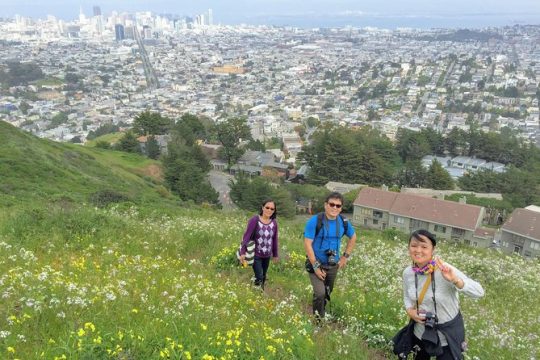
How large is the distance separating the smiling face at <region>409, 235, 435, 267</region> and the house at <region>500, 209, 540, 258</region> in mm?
26164

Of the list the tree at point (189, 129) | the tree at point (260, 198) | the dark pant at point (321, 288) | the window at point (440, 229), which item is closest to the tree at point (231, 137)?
the tree at point (189, 129)

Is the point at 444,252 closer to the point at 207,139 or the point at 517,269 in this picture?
the point at 517,269

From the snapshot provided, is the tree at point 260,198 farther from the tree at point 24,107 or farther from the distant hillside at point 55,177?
the tree at point 24,107

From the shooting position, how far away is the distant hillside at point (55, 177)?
1509cm

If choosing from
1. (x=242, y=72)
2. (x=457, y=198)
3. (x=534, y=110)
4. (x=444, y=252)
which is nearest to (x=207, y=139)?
(x=457, y=198)

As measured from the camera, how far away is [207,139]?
171 ft

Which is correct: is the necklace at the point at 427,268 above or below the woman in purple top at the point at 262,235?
above

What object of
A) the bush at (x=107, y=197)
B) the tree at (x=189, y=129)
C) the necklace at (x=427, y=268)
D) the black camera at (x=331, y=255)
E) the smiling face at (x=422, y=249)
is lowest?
the tree at (x=189, y=129)

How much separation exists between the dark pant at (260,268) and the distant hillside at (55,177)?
901 cm

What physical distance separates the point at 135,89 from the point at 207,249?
113 metres

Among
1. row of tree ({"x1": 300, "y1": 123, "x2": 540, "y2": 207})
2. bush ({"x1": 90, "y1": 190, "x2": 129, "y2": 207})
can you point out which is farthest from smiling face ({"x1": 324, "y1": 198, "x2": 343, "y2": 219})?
row of tree ({"x1": 300, "y1": 123, "x2": 540, "y2": 207})

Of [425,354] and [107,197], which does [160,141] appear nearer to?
[107,197]

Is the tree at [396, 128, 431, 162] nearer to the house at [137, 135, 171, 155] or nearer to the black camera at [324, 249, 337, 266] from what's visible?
the house at [137, 135, 171, 155]

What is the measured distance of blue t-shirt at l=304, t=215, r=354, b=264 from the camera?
15.9 feet
